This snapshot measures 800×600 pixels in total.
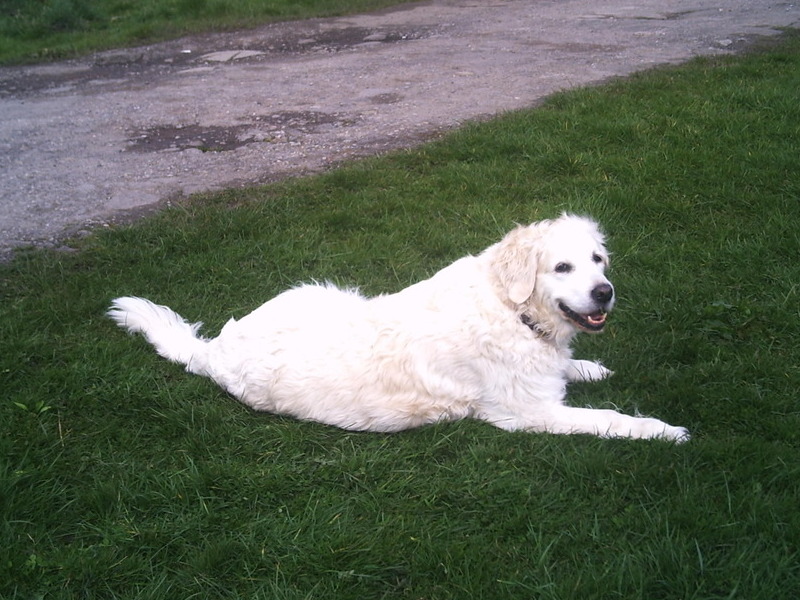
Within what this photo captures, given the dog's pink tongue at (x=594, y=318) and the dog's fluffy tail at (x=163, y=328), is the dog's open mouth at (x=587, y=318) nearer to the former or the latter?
the dog's pink tongue at (x=594, y=318)

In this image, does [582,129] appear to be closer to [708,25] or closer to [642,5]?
[708,25]

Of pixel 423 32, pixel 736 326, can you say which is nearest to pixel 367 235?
pixel 736 326

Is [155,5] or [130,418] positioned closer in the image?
[130,418]

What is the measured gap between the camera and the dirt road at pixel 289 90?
7016 millimetres

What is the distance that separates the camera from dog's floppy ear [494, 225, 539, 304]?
12.3 feet

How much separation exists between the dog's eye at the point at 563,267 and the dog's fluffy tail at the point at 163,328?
6.49 ft

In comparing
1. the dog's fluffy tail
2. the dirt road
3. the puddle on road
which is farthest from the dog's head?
the puddle on road

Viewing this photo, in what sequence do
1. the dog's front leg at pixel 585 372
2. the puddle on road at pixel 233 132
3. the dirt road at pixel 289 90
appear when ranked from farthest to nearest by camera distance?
the puddle on road at pixel 233 132, the dirt road at pixel 289 90, the dog's front leg at pixel 585 372

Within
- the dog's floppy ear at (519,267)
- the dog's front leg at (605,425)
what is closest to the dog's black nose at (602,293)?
the dog's floppy ear at (519,267)

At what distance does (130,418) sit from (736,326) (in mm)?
3344

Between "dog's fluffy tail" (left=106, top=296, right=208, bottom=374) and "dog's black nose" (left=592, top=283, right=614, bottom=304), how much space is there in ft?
6.99

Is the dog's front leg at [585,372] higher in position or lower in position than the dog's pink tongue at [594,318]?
lower

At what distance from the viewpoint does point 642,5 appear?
513 inches

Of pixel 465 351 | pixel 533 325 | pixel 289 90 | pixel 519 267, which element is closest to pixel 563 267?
pixel 519 267
